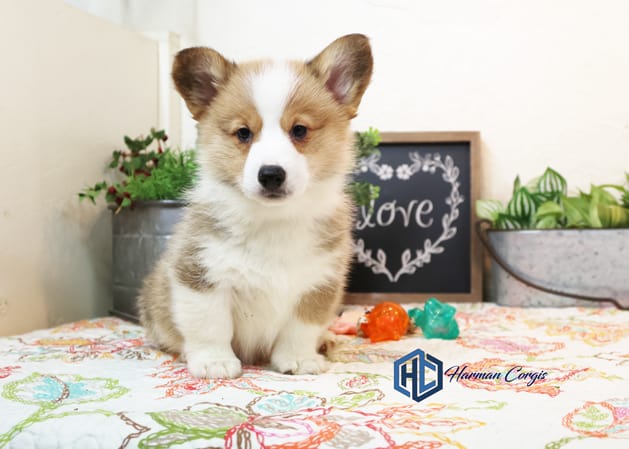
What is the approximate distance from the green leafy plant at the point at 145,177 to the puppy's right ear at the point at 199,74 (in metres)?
0.48

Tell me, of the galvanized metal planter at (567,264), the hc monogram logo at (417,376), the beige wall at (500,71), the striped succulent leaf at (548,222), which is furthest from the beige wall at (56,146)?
the striped succulent leaf at (548,222)

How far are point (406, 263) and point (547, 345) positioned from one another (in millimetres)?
864

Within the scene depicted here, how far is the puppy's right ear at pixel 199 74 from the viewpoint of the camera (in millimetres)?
1477

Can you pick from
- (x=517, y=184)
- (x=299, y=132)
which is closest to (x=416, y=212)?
(x=517, y=184)

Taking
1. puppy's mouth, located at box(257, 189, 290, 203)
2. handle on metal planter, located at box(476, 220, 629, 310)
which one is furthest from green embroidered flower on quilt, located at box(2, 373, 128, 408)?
handle on metal planter, located at box(476, 220, 629, 310)

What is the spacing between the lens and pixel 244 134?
4.64 ft

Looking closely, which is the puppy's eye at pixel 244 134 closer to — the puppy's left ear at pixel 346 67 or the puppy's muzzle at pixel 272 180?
the puppy's muzzle at pixel 272 180

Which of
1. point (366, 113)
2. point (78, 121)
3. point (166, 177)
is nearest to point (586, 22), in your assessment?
point (366, 113)

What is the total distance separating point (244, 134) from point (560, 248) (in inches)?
53.7

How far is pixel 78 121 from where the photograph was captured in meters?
2.19

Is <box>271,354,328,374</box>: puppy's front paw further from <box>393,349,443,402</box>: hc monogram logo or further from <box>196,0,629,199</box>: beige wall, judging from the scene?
<box>196,0,629,199</box>: beige wall

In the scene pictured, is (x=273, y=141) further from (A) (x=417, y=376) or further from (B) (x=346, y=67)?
(A) (x=417, y=376)

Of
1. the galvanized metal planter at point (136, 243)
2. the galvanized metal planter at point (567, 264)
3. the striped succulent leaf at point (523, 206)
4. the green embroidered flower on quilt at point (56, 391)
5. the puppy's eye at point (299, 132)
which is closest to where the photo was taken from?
the green embroidered flower on quilt at point (56, 391)

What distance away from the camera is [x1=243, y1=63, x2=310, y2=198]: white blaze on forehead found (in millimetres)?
1320
